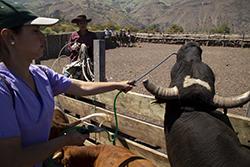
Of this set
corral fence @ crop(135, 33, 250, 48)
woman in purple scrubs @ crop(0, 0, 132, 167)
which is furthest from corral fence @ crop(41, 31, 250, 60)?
woman in purple scrubs @ crop(0, 0, 132, 167)

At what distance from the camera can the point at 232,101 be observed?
149cm

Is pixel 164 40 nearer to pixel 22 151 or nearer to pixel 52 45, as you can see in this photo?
pixel 52 45

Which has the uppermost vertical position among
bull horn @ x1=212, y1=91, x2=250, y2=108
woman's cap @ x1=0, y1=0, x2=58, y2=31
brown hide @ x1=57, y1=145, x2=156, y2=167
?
woman's cap @ x1=0, y1=0, x2=58, y2=31

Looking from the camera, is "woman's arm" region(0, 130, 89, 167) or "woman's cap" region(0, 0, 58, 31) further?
"woman's cap" region(0, 0, 58, 31)

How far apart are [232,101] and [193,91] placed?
1.05ft

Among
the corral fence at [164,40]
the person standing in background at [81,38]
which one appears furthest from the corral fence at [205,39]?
the person standing in background at [81,38]

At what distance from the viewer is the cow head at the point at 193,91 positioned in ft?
5.00

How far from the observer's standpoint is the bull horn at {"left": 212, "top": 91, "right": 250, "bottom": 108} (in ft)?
4.74

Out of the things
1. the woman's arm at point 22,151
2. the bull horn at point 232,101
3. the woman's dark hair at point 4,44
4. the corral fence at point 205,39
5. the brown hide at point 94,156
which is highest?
the corral fence at point 205,39

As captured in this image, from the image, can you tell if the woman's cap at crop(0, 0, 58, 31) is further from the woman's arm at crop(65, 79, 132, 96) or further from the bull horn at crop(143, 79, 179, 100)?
the bull horn at crop(143, 79, 179, 100)

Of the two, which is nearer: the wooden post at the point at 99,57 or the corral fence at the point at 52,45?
the wooden post at the point at 99,57

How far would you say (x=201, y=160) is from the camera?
4.72ft

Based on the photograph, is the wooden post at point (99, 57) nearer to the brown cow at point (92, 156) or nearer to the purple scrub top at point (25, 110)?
the brown cow at point (92, 156)

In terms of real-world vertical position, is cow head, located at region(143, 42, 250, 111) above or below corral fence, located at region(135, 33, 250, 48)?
below
